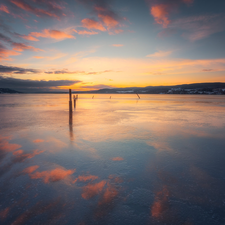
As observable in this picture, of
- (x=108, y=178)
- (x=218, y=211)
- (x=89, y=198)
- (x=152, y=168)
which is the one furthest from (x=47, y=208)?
(x=218, y=211)

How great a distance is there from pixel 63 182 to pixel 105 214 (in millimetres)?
1854

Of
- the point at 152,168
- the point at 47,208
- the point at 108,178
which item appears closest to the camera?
the point at 47,208

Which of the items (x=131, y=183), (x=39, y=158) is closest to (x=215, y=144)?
(x=131, y=183)

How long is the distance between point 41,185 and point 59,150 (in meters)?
2.95

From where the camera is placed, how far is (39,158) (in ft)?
21.2

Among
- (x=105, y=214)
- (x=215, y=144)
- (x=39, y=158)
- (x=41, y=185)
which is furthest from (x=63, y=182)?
(x=215, y=144)

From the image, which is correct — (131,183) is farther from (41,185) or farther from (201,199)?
(41,185)

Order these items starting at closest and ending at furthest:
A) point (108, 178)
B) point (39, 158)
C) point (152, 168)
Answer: point (108, 178) < point (152, 168) < point (39, 158)

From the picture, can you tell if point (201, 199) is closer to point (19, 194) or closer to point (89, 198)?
point (89, 198)

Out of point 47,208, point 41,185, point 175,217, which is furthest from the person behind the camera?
point 41,185

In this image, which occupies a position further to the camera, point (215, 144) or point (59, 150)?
point (215, 144)

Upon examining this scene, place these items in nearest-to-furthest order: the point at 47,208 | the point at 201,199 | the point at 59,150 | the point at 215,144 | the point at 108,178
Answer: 1. the point at 47,208
2. the point at 201,199
3. the point at 108,178
4. the point at 59,150
5. the point at 215,144

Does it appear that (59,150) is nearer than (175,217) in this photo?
No

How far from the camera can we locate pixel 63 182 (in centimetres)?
469
